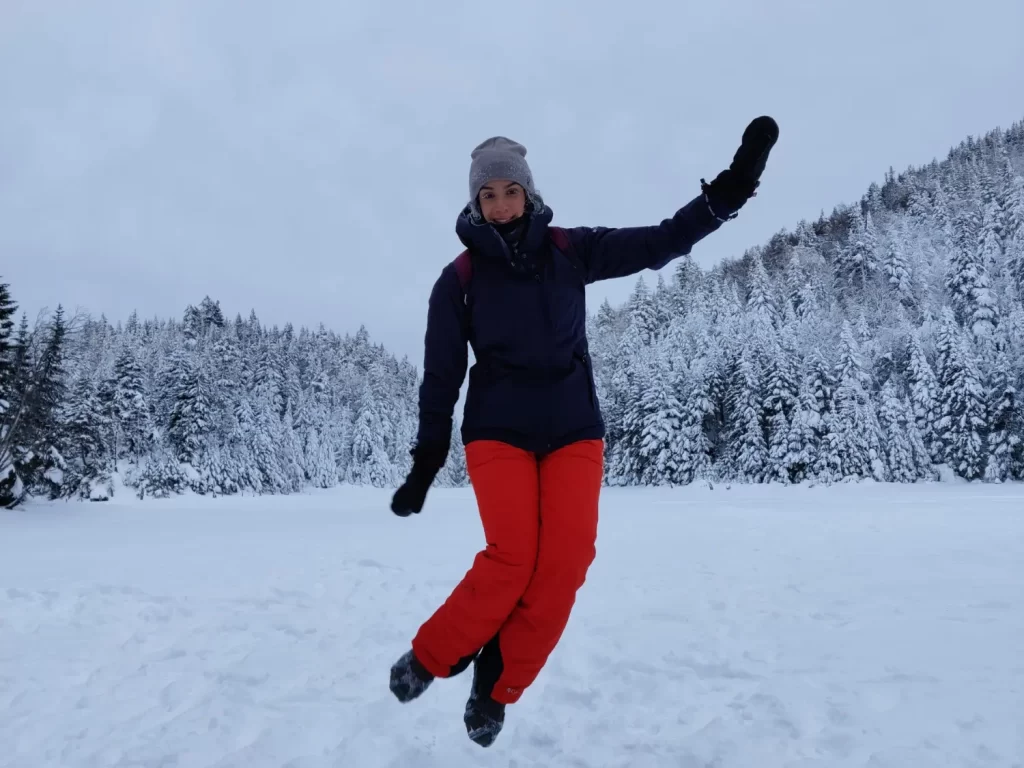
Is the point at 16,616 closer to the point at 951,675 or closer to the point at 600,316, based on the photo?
the point at 951,675

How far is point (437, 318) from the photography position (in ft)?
11.1

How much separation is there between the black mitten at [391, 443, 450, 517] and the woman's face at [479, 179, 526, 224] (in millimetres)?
1133

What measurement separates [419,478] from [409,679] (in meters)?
0.86

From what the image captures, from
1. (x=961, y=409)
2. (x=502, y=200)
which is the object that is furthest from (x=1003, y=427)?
(x=502, y=200)

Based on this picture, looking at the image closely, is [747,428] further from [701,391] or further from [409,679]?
[409,679]

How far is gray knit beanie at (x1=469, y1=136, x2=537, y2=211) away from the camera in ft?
11.2

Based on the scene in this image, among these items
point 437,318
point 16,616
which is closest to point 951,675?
point 437,318

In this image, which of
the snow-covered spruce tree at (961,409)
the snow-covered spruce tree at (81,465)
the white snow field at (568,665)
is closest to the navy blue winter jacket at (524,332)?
the white snow field at (568,665)

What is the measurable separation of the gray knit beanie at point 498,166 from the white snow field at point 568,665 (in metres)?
2.73

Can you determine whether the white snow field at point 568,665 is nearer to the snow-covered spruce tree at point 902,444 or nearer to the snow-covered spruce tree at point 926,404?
the snow-covered spruce tree at point 902,444

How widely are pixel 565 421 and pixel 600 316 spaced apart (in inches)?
3385

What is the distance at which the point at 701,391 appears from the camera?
4756 cm

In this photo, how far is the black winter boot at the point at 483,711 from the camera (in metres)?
2.95

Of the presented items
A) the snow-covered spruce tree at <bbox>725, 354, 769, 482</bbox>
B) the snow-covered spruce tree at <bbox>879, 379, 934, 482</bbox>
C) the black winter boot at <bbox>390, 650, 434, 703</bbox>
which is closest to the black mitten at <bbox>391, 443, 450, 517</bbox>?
the black winter boot at <bbox>390, 650, 434, 703</bbox>
